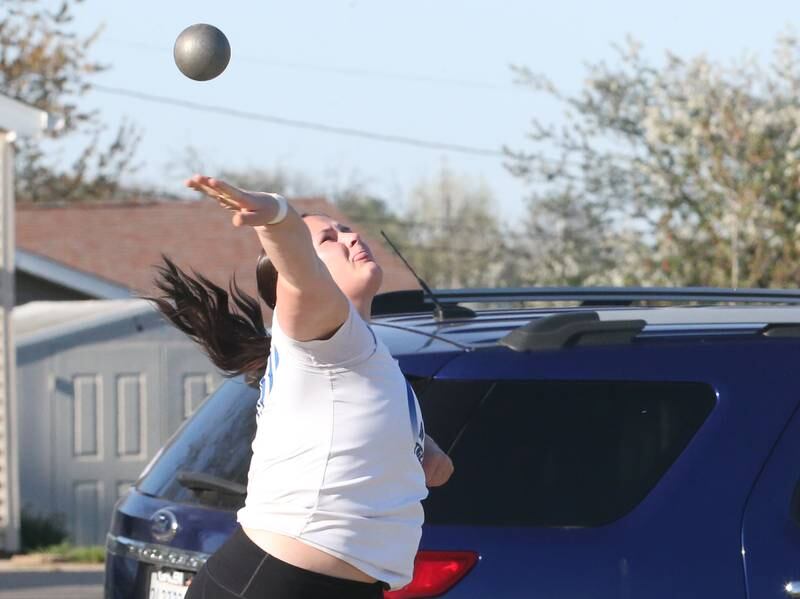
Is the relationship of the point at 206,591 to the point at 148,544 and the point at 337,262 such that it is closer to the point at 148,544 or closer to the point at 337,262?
the point at 337,262

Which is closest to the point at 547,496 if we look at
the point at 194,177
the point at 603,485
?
the point at 603,485

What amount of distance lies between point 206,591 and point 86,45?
27878 mm

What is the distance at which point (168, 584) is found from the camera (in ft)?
13.2

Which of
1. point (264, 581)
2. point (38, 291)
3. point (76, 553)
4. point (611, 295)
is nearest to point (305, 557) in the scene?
point (264, 581)

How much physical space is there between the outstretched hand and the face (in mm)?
506

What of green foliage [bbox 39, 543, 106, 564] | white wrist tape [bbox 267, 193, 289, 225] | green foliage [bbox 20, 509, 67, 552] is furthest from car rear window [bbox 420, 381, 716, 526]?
green foliage [bbox 20, 509, 67, 552]

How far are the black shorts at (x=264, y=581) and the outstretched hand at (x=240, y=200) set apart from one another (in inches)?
29.3

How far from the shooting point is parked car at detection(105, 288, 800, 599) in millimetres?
3553

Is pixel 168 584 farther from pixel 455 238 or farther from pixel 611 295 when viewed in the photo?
pixel 455 238

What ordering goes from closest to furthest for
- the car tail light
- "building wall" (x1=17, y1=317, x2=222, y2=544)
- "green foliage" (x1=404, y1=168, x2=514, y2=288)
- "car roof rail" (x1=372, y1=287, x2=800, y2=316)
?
1. the car tail light
2. "car roof rail" (x1=372, y1=287, x2=800, y2=316)
3. "building wall" (x1=17, y1=317, x2=222, y2=544)
4. "green foliage" (x1=404, y1=168, x2=514, y2=288)

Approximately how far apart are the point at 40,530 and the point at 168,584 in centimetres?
1062

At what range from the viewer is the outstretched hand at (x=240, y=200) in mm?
2600

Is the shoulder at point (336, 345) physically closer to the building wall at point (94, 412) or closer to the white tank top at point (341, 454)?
the white tank top at point (341, 454)

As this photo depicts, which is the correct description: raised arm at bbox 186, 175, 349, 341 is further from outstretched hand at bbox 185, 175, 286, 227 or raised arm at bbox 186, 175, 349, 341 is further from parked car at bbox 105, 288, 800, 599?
parked car at bbox 105, 288, 800, 599
